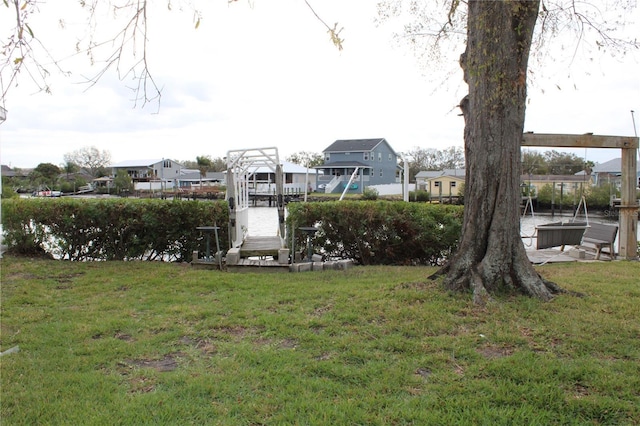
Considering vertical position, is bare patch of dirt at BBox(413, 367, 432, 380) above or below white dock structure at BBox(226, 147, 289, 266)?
below

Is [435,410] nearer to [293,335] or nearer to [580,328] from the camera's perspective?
[293,335]

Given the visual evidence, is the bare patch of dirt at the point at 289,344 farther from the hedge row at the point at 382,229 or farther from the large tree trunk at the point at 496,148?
the hedge row at the point at 382,229

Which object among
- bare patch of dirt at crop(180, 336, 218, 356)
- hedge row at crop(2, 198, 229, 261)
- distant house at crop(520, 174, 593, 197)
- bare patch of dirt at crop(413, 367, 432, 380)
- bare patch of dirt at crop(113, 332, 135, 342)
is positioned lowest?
bare patch of dirt at crop(413, 367, 432, 380)

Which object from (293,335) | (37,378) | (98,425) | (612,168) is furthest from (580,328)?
(612,168)

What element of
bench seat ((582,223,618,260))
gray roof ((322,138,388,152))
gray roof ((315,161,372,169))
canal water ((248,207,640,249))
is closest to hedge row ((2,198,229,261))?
canal water ((248,207,640,249))

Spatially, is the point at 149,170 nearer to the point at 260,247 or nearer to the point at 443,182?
the point at 443,182

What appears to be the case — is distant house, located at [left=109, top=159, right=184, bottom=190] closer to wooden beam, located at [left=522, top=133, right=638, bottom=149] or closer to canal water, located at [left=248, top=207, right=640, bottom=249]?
canal water, located at [left=248, top=207, right=640, bottom=249]

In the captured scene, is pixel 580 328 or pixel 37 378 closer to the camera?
pixel 37 378

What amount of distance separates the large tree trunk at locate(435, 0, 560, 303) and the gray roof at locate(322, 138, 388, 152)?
49.7 metres

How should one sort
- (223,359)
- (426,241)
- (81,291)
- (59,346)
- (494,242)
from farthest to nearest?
(426,241)
(81,291)
(494,242)
(59,346)
(223,359)

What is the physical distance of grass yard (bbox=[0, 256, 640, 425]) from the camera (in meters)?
2.78

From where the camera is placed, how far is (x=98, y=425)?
2.64 m

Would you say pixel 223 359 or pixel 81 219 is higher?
pixel 81 219

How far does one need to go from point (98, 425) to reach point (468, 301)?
3653 mm
